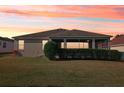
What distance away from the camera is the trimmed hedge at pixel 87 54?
84.2 feet

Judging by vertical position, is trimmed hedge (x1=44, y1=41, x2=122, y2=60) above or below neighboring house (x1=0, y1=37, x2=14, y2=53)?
below

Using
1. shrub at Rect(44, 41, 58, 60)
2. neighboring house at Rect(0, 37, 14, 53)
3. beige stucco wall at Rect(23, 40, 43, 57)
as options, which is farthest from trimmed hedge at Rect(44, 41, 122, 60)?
neighboring house at Rect(0, 37, 14, 53)

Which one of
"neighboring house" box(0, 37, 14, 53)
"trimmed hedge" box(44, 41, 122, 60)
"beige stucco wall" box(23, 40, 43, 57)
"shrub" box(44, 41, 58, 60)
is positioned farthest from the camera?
"neighboring house" box(0, 37, 14, 53)

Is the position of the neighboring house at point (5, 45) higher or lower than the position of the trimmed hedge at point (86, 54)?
higher

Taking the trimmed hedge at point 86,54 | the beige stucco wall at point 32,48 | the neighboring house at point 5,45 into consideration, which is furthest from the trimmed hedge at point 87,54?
the neighboring house at point 5,45

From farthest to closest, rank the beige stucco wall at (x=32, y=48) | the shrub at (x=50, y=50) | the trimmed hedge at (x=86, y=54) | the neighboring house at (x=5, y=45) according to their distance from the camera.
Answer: the neighboring house at (x=5, y=45) < the beige stucco wall at (x=32, y=48) < the trimmed hedge at (x=86, y=54) < the shrub at (x=50, y=50)

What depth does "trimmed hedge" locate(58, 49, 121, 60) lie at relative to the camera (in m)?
25.7

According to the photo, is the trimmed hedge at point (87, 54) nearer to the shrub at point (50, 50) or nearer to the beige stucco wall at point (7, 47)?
the shrub at point (50, 50)

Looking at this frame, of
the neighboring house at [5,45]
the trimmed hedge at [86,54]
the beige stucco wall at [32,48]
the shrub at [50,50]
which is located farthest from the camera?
the neighboring house at [5,45]

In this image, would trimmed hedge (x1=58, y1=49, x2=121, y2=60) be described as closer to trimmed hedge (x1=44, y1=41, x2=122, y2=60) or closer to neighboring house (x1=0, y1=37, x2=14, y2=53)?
trimmed hedge (x1=44, y1=41, x2=122, y2=60)

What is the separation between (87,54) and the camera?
25656mm
